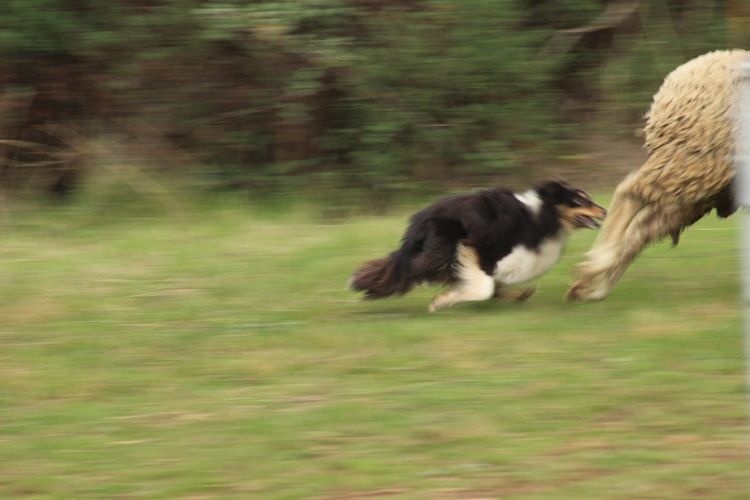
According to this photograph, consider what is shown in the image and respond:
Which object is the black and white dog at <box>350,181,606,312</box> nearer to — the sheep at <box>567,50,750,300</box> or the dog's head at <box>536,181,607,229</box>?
the dog's head at <box>536,181,607,229</box>

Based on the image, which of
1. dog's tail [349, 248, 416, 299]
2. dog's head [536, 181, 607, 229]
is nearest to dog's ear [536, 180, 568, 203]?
dog's head [536, 181, 607, 229]

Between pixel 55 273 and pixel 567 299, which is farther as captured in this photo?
pixel 55 273

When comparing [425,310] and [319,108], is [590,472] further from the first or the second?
[319,108]

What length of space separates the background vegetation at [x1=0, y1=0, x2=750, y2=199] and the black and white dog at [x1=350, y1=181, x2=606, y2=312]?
18.4ft

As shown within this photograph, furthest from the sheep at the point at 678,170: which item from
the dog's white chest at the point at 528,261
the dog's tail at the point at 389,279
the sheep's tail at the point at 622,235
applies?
the dog's tail at the point at 389,279

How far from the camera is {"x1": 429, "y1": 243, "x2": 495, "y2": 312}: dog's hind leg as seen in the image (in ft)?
27.8

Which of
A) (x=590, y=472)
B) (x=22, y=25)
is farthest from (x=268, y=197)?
(x=590, y=472)

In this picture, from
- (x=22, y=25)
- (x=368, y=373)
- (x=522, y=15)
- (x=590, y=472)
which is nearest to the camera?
(x=590, y=472)

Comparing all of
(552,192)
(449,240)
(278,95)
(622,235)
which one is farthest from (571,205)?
(278,95)

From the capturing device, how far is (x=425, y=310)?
29.1 ft

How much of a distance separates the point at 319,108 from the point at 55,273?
5124 mm

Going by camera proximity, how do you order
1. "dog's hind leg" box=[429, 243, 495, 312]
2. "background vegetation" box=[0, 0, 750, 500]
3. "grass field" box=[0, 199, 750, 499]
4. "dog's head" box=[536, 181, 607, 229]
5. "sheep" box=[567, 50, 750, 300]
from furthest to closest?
"dog's head" box=[536, 181, 607, 229]
"dog's hind leg" box=[429, 243, 495, 312]
"sheep" box=[567, 50, 750, 300]
"background vegetation" box=[0, 0, 750, 500]
"grass field" box=[0, 199, 750, 499]

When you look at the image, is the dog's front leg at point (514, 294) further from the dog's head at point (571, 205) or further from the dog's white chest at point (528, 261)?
the dog's head at point (571, 205)

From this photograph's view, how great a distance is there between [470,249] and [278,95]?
6.45 m
